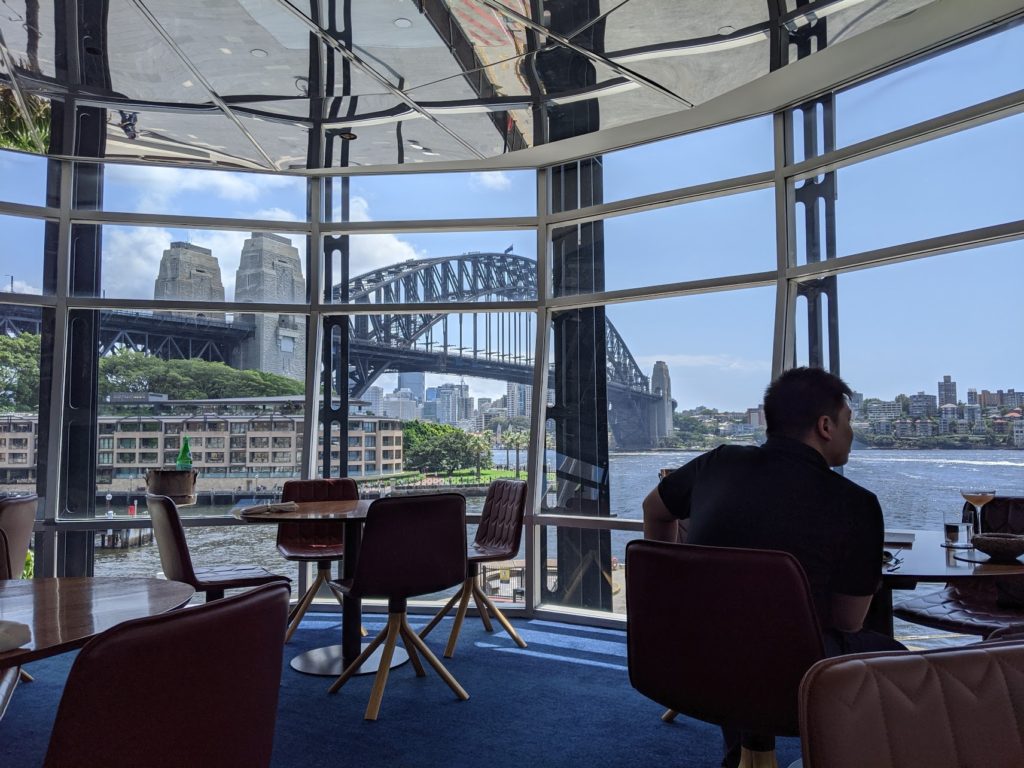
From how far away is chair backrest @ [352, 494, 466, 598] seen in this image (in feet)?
11.6

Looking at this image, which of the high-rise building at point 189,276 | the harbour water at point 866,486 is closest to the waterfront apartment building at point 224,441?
the harbour water at point 866,486

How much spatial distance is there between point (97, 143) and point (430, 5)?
2.69 m

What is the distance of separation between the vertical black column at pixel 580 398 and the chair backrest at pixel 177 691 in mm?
4220

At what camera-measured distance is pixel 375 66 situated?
3828mm

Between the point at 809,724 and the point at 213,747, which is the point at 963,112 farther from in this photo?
the point at 213,747

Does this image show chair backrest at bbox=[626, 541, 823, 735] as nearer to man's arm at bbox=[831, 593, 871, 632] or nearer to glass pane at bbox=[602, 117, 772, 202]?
man's arm at bbox=[831, 593, 871, 632]

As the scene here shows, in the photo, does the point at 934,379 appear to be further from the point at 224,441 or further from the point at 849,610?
the point at 224,441

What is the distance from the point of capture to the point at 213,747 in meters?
1.37

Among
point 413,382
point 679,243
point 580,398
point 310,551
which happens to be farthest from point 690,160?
point 310,551

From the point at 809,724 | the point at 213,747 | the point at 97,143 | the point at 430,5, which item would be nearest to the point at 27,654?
the point at 213,747

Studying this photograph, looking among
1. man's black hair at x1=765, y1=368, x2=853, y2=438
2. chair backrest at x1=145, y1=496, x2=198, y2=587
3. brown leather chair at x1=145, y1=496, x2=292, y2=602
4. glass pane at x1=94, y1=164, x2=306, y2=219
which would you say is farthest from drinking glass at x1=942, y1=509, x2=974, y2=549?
glass pane at x1=94, y1=164, x2=306, y2=219

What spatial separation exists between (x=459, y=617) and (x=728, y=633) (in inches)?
125

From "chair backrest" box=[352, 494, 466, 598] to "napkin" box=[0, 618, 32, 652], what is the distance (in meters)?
1.87

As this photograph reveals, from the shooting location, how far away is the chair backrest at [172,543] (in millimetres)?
3801
